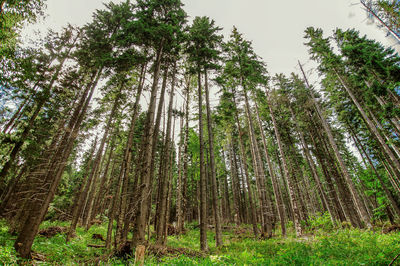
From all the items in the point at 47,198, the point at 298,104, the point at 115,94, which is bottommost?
the point at 47,198

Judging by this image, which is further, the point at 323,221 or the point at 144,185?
the point at 323,221

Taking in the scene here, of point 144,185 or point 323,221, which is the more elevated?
point 144,185

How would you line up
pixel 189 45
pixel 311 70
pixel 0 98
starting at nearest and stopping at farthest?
1. pixel 0 98
2. pixel 189 45
3. pixel 311 70

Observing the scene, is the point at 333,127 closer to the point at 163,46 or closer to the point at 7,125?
the point at 163,46

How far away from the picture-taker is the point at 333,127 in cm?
2347

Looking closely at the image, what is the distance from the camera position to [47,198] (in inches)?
297

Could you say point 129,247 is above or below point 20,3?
below

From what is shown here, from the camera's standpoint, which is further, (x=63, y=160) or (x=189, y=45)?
(x=189, y=45)

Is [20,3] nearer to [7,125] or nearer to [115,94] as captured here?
[115,94]

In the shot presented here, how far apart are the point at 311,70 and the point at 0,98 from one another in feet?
79.2

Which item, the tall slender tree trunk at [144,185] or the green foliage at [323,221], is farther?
the green foliage at [323,221]

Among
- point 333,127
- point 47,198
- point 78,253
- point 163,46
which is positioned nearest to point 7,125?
point 47,198

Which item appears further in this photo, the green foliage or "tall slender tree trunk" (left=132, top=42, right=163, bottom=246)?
the green foliage

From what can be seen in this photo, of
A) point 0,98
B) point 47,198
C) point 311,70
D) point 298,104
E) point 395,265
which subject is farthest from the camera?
point 298,104
